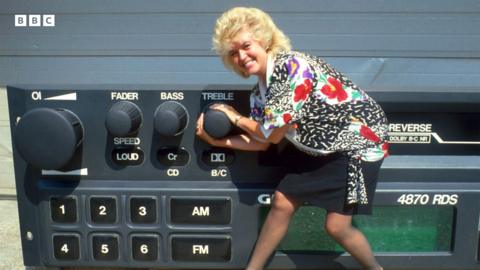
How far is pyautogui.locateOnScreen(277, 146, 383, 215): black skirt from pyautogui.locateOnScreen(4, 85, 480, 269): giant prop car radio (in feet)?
0.23

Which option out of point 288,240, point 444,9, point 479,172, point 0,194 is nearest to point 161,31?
point 288,240

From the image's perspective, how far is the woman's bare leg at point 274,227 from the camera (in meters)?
1.47

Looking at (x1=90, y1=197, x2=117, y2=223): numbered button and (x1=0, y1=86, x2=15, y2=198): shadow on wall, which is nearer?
(x1=90, y1=197, x2=117, y2=223): numbered button

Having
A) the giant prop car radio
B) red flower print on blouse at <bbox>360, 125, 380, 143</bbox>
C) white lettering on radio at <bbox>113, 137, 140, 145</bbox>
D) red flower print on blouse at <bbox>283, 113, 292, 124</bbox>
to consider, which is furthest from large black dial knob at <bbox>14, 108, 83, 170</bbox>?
red flower print on blouse at <bbox>360, 125, 380, 143</bbox>

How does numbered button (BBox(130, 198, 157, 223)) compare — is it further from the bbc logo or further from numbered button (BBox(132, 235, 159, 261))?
the bbc logo

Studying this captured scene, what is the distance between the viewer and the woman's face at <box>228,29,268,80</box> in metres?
1.40

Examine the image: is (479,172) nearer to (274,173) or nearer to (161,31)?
(274,173)

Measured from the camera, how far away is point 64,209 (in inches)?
60.7

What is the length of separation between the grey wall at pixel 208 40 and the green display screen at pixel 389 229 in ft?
1.32

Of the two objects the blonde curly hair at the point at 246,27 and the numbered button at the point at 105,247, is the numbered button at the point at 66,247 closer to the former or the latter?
the numbered button at the point at 105,247

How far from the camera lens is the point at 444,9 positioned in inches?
61.8

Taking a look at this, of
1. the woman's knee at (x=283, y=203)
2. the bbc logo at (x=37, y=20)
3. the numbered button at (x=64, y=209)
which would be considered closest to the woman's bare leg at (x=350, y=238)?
the woman's knee at (x=283, y=203)

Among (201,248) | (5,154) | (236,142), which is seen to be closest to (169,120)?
(236,142)

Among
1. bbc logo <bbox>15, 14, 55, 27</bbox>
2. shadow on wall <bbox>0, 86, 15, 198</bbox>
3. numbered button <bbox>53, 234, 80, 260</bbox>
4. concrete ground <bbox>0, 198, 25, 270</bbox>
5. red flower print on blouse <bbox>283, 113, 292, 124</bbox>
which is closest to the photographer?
red flower print on blouse <bbox>283, 113, 292, 124</bbox>
